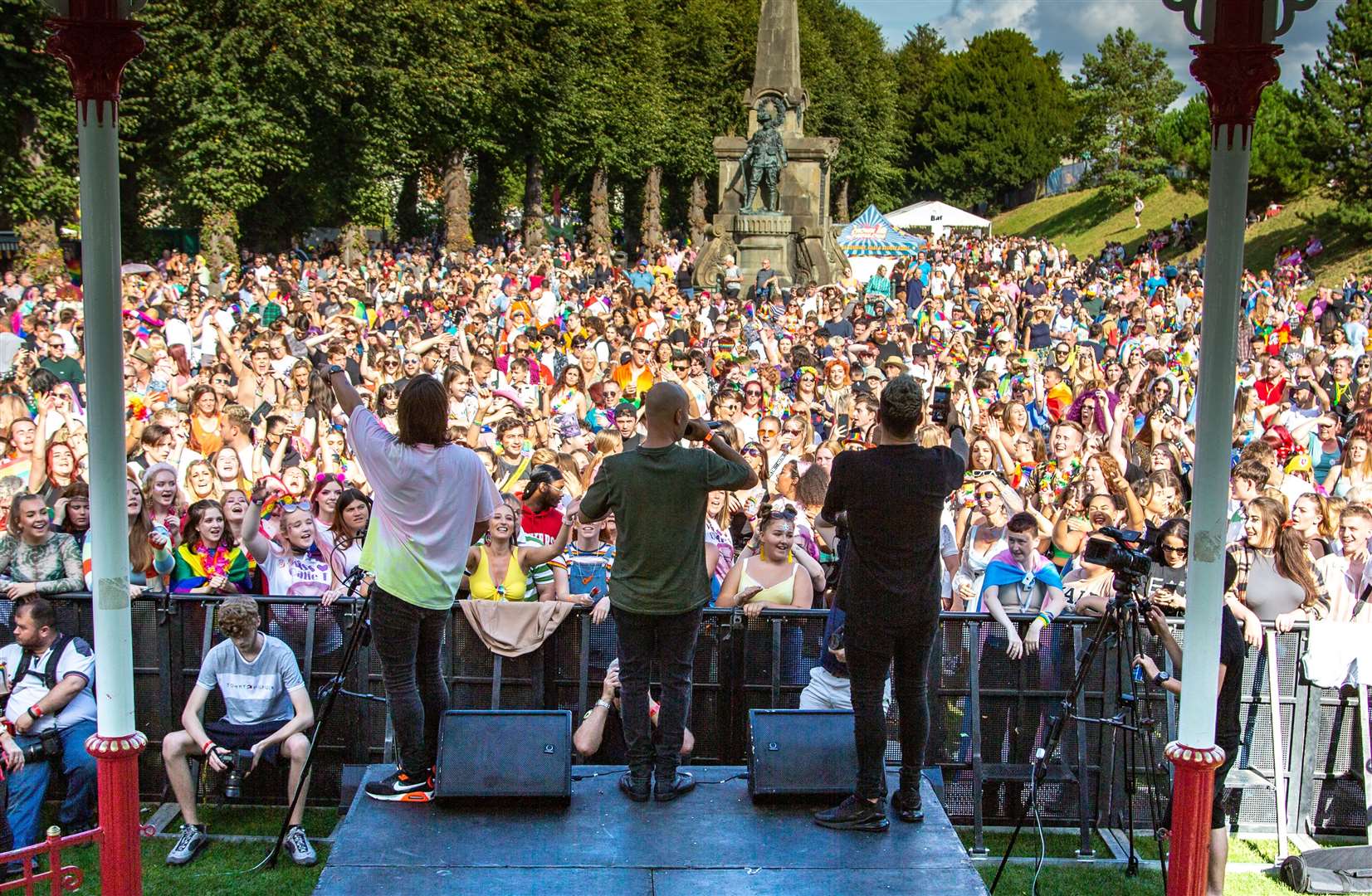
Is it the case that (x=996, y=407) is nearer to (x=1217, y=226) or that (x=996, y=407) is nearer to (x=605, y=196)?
(x=1217, y=226)

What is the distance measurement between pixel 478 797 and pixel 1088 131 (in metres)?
73.5

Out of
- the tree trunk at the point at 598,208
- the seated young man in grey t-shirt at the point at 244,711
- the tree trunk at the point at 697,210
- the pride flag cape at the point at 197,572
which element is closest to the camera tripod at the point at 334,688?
the seated young man in grey t-shirt at the point at 244,711

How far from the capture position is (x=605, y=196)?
52656 mm


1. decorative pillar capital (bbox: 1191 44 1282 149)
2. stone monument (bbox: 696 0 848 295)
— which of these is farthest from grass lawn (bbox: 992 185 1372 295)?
decorative pillar capital (bbox: 1191 44 1282 149)

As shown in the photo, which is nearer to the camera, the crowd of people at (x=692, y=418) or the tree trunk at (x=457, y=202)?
the crowd of people at (x=692, y=418)

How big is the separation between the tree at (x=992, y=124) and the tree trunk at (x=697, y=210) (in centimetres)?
2442

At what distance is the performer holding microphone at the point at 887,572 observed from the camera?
5125 millimetres

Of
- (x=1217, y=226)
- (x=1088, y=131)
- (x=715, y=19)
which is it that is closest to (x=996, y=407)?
(x=1217, y=226)

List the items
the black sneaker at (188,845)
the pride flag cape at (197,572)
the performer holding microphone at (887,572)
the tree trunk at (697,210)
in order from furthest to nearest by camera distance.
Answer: the tree trunk at (697,210)
the pride flag cape at (197,572)
the black sneaker at (188,845)
the performer holding microphone at (887,572)

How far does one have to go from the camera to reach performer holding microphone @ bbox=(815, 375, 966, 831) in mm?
5125

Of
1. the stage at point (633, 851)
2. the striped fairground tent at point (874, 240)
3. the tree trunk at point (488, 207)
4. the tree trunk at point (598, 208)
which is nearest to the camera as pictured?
the stage at point (633, 851)

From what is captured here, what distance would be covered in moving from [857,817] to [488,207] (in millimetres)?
48462

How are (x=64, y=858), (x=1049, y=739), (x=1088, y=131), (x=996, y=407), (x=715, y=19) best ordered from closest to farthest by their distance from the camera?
(x=1049, y=739) < (x=64, y=858) < (x=996, y=407) < (x=715, y=19) < (x=1088, y=131)

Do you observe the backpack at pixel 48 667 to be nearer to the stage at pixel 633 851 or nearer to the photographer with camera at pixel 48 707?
the photographer with camera at pixel 48 707
